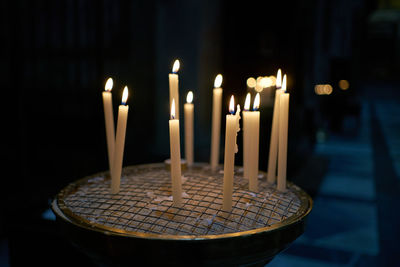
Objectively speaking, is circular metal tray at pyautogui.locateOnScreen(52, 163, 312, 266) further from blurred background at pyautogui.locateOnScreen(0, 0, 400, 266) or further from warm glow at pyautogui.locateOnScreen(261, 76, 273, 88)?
warm glow at pyautogui.locateOnScreen(261, 76, 273, 88)

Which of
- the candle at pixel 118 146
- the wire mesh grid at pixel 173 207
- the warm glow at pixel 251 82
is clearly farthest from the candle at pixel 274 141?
the warm glow at pixel 251 82

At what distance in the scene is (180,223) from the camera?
0.88 meters

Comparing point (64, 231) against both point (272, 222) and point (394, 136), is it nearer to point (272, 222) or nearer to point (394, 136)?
point (272, 222)

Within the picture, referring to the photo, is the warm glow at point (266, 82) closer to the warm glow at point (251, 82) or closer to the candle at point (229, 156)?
the warm glow at point (251, 82)

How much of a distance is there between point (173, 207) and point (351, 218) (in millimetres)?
2501

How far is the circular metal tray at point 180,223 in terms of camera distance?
0.78 meters

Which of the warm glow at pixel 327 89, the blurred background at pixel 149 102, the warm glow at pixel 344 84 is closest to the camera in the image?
the blurred background at pixel 149 102

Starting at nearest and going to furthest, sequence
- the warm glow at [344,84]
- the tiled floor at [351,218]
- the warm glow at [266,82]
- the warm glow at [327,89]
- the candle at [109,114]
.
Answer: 1. the candle at [109,114]
2. the tiled floor at [351,218]
3. the warm glow at [266,82]
4. the warm glow at [327,89]
5. the warm glow at [344,84]

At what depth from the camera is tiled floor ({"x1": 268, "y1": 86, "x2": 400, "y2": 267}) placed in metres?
2.32

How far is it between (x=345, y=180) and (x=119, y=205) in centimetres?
376

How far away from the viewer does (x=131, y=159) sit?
2.99m

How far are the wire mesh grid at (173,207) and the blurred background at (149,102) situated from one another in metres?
0.64

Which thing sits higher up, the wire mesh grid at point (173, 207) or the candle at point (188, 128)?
the candle at point (188, 128)

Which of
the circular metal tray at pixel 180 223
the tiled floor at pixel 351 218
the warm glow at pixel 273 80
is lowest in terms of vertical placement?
the tiled floor at pixel 351 218
